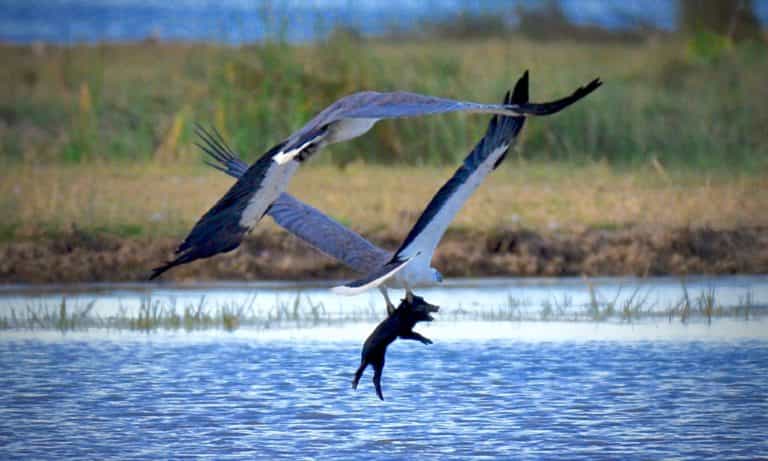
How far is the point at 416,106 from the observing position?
5332mm

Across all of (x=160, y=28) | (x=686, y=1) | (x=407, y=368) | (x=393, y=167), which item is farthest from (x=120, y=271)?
(x=160, y=28)

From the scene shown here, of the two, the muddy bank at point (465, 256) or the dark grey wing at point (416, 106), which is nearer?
the dark grey wing at point (416, 106)

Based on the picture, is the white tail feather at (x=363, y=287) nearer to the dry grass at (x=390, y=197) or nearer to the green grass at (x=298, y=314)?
the green grass at (x=298, y=314)

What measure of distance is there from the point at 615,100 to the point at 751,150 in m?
1.51

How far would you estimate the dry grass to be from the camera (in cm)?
1075

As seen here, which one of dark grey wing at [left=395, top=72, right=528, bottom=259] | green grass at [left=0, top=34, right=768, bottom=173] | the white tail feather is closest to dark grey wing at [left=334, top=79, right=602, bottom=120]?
dark grey wing at [left=395, top=72, right=528, bottom=259]

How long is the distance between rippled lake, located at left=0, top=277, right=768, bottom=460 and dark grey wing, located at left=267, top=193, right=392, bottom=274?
634 millimetres

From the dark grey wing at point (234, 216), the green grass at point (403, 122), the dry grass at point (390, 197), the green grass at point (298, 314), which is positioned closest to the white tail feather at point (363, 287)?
the dark grey wing at point (234, 216)

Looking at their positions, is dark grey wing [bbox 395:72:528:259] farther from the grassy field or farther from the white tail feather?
the grassy field

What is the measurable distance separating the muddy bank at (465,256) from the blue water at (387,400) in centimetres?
172

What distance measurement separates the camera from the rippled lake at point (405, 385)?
606 centimetres

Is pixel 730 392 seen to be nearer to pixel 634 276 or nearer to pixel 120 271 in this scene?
A: pixel 634 276

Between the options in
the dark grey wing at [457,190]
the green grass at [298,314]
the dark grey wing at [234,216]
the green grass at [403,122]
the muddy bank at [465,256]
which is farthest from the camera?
the green grass at [403,122]

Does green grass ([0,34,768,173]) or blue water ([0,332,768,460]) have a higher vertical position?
green grass ([0,34,768,173])
